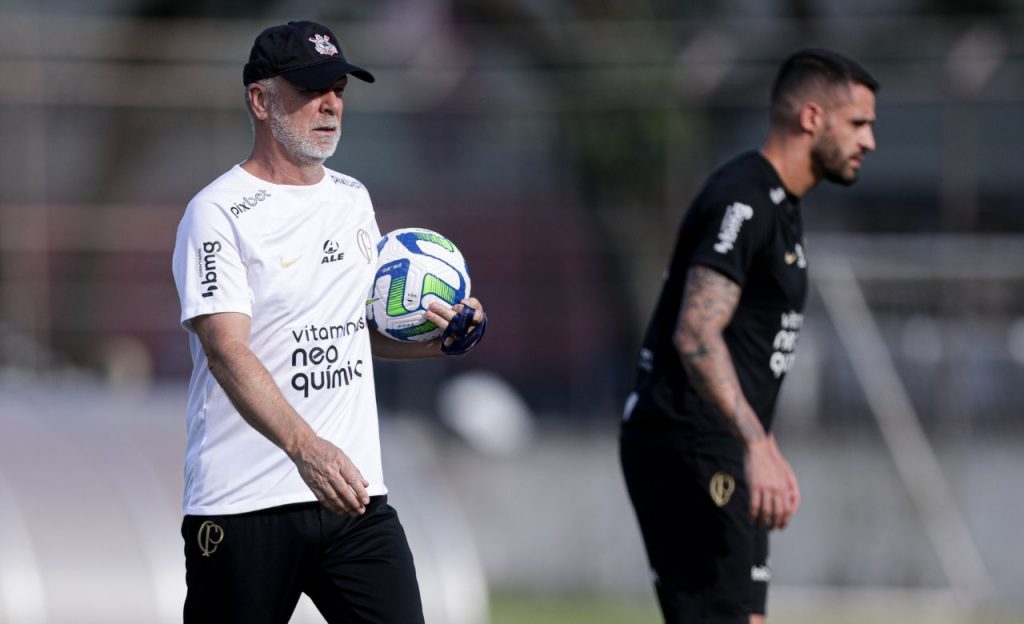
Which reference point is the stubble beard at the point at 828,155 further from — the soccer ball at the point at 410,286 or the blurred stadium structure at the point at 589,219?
the blurred stadium structure at the point at 589,219

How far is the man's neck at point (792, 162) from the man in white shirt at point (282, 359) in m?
1.94

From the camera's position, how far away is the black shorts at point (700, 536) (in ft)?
19.4

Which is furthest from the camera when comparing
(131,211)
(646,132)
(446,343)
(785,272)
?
(131,211)

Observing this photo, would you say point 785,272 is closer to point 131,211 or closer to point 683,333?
point 683,333

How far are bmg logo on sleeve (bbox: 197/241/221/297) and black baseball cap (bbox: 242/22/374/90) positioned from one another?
1.74 ft

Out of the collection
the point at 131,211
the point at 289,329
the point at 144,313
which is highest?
the point at 131,211

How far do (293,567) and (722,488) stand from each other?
1.79 metres

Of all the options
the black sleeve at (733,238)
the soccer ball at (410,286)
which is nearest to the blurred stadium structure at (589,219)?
the black sleeve at (733,238)

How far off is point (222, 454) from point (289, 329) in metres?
0.41

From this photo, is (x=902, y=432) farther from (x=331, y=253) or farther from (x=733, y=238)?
(x=331, y=253)

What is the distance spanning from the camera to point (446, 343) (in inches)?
205

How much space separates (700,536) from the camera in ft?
19.7

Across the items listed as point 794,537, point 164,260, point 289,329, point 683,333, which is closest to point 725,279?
point 683,333

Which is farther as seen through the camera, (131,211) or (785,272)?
(131,211)
